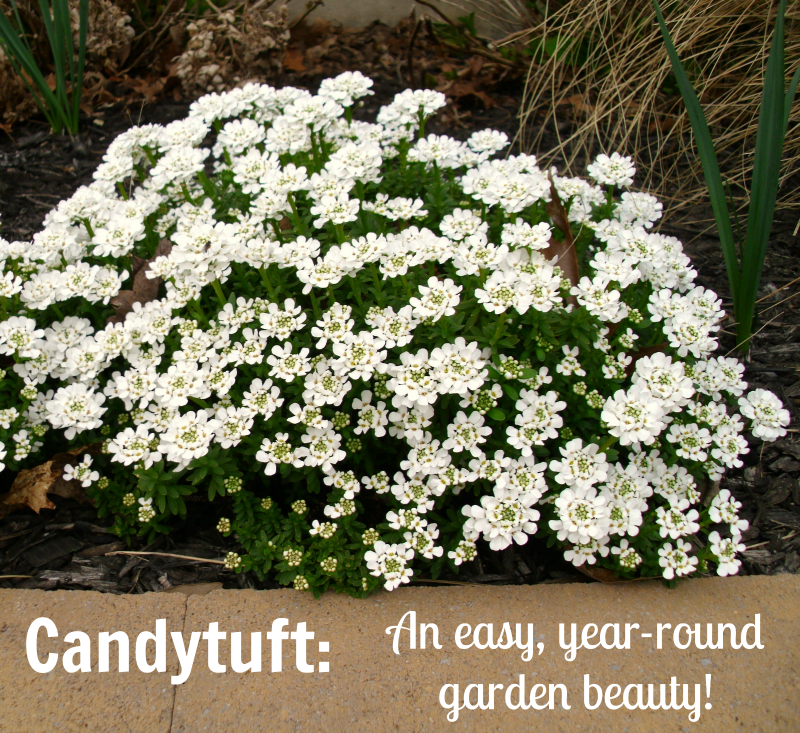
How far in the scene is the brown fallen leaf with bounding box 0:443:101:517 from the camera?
3.13 m

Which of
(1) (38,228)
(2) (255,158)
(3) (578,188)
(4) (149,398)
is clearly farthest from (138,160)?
(3) (578,188)

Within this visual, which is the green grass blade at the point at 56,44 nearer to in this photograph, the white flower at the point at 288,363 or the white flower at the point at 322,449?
the white flower at the point at 288,363

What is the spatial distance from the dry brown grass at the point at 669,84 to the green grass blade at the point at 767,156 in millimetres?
1146

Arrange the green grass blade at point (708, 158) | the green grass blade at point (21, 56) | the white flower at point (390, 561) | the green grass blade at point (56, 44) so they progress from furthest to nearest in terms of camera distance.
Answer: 1. the green grass blade at point (56, 44)
2. the green grass blade at point (21, 56)
3. the green grass blade at point (708, 158)
4. the white flower at point (390, 561)

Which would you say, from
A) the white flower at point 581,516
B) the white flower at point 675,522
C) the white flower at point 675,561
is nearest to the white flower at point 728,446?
the white flower at point 675,522

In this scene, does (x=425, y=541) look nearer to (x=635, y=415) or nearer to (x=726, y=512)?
(x=635, y=415)

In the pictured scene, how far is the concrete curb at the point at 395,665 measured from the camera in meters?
2.31

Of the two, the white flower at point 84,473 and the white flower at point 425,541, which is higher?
the white flower at point 84,473

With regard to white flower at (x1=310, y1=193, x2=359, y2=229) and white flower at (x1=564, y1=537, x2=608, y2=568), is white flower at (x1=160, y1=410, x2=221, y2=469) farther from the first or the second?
white flower at (x1=564, y1=537, x2=608, y2=568)

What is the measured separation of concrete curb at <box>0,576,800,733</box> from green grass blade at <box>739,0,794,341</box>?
1.52 m

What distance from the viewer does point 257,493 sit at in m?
3.21

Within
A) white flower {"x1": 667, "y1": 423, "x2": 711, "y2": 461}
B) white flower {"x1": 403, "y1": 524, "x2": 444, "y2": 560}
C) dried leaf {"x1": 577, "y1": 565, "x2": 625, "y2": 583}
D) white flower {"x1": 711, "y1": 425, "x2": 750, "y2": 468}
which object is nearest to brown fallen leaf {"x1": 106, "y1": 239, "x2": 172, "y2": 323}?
white flower {"x1": 403, "y1": 524, "x2": 444, "y2": 560}

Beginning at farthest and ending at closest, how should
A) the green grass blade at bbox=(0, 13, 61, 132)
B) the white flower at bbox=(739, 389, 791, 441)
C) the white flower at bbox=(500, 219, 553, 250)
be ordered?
the green grass blade at bbox=(0, 13, 61, 132)
the white flower at bbox=(739, 389, 791, 441)
the white flower at bbox=(500, 219, 553, 250)

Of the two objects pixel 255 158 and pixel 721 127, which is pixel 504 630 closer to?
pixel 255 158
